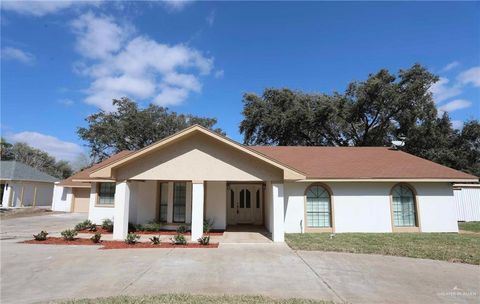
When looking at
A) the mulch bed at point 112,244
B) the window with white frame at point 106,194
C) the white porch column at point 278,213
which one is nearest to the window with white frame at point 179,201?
the mulch bed at point 112,244

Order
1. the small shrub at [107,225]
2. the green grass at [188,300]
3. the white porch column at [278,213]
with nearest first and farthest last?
the green grass at [188,300], the white porch column at [278,213], the small shrub at [107,225]

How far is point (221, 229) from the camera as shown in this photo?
15906 millimetres

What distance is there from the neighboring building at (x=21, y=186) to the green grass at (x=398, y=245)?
32.3 meters

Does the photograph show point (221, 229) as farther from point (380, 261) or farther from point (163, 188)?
point (380, 261)

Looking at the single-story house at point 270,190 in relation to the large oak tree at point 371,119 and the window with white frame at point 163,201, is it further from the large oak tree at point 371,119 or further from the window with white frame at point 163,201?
the large oak tree at point 371,119

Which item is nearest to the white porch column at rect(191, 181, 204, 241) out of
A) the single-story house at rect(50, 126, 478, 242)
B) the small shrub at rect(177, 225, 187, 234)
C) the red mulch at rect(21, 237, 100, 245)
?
the single-story house at rect(50, 126, 478, 242)

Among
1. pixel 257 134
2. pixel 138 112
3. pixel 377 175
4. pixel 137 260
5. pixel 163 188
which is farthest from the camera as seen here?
pixel 138 112

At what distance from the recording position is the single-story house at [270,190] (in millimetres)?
13133

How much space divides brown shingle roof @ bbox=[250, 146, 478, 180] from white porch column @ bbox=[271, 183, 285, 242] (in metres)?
1.76

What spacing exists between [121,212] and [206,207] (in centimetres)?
435

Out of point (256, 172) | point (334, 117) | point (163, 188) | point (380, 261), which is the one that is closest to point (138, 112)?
point (334, 117)

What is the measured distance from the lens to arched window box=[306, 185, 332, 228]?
15.6m

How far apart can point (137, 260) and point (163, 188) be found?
7.44m

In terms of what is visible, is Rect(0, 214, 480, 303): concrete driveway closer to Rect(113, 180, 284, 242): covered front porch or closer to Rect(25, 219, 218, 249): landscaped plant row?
Rect(25, 219, 218, 249): landscaped plant row
